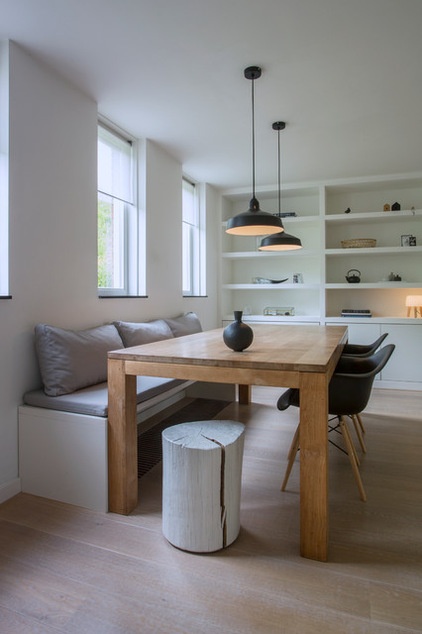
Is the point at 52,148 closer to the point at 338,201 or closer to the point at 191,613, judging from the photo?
the point at 191,613

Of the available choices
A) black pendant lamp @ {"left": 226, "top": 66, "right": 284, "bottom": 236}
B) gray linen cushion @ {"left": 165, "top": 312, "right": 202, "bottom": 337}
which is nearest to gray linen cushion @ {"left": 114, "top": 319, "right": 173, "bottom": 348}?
gray linen cushion @ {"left": 165, "top": 312, "right": 202, "bottom": 337}

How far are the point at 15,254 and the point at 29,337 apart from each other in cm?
49

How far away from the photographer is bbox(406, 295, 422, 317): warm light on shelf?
4.65 metres

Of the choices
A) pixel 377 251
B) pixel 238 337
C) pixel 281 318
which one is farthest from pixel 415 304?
pixel 238 337

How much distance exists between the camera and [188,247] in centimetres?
495

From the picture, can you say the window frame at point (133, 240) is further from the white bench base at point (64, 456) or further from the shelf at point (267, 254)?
the shelf at point (267, 254)

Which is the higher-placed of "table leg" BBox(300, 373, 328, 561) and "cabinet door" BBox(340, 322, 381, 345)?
"cabinet door" BBox(340, 322, 381, 345)

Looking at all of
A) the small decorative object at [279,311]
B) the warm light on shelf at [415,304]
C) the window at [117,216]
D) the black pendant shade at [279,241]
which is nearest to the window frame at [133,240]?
the window at [117,216]

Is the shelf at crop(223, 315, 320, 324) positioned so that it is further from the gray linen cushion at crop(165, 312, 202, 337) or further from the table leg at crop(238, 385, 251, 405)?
the table leg at crop(238, 385, 251, 405)

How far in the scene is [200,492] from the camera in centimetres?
160

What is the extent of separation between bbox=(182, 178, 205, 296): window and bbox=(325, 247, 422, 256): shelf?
1626 mm

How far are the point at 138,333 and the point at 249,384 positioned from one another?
1572 mm

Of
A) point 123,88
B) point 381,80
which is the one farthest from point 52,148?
point 381,80

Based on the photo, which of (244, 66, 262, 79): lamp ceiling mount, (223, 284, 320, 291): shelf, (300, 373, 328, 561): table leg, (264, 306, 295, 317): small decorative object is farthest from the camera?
(264, 306, 295, 317): small decorative object
